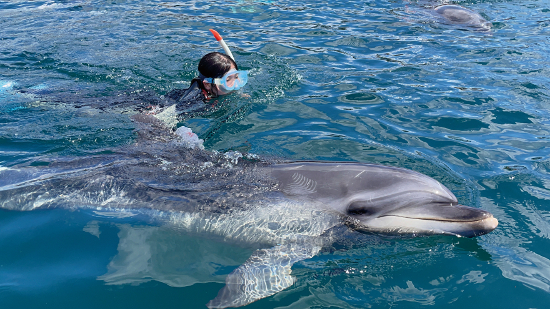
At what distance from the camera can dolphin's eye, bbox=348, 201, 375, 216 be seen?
4621mm

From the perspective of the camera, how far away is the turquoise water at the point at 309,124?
4.07 metres

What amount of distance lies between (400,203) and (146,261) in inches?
106

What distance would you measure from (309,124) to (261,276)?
4019 millimetres

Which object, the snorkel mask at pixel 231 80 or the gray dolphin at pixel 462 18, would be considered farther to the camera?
the gray dolphin at pixel 462 18

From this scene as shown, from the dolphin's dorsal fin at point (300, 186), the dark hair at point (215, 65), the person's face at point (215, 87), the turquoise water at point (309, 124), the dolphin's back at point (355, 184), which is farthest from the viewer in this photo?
the person's face at point (215, 87)

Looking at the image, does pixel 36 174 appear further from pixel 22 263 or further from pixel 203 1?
pixel 203 1

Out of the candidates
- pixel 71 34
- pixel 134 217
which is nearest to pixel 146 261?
pixel 134 217

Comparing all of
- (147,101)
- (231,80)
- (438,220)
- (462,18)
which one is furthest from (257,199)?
(462,18)

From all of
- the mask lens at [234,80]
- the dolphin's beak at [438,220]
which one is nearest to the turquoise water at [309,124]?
the dolphin's beak at [438,220]

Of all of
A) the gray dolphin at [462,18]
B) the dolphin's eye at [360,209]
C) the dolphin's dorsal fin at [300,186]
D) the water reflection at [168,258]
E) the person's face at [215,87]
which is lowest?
the water reflection at [168,258]

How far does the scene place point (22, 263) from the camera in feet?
14.0

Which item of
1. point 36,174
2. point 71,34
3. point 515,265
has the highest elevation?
point 71,34

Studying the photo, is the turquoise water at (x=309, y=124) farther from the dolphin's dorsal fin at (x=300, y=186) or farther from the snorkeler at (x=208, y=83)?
the dolphin's dorsal fin at (x=300, y=186)

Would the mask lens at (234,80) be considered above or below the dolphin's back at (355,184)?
above
